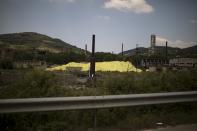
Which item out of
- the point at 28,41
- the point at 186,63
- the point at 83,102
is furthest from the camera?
the point at 28,41

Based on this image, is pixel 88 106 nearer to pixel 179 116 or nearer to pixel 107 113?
pixel 107 113

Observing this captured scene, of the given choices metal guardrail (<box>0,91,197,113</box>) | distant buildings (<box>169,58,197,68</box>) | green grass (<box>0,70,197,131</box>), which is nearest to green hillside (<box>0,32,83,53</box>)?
green grass (<box>0,70,197,131</box>)

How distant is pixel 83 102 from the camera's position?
7.27m

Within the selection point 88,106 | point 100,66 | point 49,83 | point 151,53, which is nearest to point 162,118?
point 88,106

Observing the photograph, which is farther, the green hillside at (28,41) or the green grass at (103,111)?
the green hillside at (28,41)

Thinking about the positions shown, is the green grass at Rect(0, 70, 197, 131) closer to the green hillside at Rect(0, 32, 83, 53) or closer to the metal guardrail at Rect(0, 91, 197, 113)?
the metal guardrail at Rect(0, 91, 197, 113)

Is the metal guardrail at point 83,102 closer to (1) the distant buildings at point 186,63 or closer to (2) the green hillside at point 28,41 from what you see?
(2) the green hillside at point 28,41

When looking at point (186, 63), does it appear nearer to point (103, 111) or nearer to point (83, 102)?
point (103, 111)

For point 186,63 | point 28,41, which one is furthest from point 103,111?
point 28,41

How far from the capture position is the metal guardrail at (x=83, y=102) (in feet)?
21.7

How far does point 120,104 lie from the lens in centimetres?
762

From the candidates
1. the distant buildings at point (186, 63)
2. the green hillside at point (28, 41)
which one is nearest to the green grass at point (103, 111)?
the green hillside at point (28, 41)

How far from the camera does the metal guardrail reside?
6.61 metres

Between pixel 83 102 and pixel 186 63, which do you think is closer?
pixel 83 102
